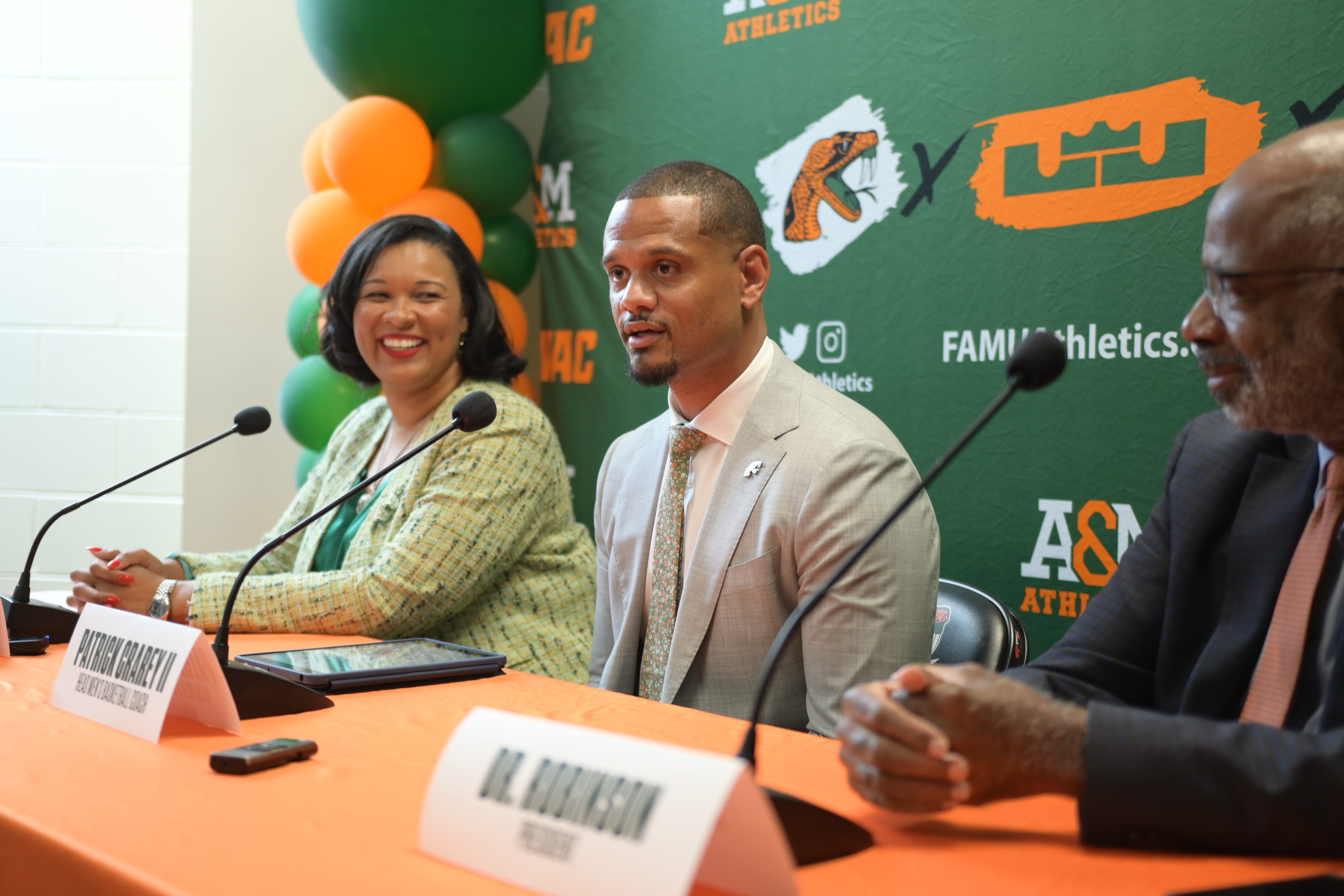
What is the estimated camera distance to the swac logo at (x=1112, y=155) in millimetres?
2227

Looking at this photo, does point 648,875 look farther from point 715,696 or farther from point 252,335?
point 252,335

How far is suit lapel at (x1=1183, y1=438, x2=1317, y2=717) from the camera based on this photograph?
3.89 ft

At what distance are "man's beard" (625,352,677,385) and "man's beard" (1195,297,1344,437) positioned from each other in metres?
0.95

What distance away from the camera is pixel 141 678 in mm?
1275

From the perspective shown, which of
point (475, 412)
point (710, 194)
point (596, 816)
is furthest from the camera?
point (710, 194)

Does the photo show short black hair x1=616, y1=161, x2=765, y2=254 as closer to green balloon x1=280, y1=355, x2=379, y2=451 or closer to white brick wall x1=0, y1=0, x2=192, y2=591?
green balloon x1=280, y1=355, x2=379, y2=451

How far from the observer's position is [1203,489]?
130cm

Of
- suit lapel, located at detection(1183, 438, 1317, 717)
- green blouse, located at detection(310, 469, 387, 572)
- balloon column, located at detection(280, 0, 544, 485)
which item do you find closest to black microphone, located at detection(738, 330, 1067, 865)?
suit lapel, located at detection(1183, 438, 1317, 717)

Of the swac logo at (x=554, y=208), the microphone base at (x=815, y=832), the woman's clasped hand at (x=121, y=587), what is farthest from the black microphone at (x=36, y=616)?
the swac logo at (x=554, y=208)

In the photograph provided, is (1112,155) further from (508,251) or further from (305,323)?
(305,323)

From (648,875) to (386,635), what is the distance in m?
1.44

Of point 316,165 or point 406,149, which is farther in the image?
point 316,165

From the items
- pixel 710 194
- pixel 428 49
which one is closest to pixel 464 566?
pixel 710 194

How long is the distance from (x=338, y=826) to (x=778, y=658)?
0.39m
